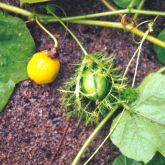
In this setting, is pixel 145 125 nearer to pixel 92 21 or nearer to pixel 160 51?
pixel 160 51

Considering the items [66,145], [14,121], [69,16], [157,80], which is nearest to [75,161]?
[66,145]

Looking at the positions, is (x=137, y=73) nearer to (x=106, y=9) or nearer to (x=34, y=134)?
(x=106, y=9)

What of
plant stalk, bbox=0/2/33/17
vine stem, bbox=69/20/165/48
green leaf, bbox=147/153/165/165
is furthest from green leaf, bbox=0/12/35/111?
green leaf, bbox=147/153/165/165

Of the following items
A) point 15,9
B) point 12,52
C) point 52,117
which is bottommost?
point 52,117

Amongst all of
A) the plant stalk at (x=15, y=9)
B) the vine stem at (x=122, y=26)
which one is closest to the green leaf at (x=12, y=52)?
the plant stalk at (x=15, y=9)

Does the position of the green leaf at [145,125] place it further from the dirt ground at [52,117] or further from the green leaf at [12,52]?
the green leaf at [12,52]

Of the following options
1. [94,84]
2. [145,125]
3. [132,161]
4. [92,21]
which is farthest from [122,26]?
[132,161]

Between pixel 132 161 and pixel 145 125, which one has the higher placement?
pixel 145 125
